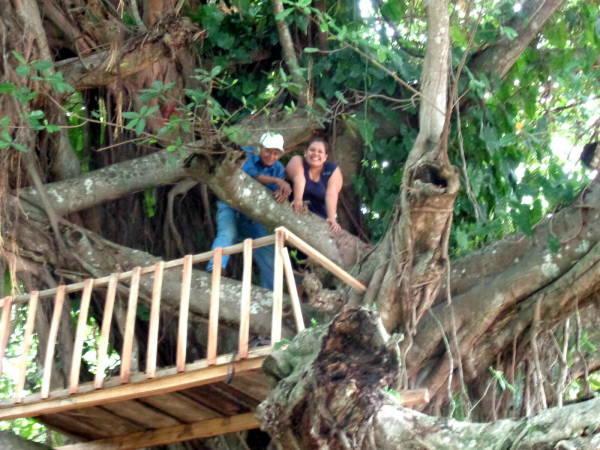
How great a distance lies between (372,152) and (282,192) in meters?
0.89

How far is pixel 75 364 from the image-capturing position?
16.5ft

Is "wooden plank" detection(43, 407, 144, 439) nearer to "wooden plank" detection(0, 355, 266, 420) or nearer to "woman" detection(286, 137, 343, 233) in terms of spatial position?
"wooden plank" detection(0, 355, 266, 420)

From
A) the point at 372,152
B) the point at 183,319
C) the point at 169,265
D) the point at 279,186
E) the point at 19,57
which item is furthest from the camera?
the point at 372,152

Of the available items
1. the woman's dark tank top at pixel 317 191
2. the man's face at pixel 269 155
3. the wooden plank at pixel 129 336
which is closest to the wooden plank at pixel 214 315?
the wooden plank at pixel 129 336

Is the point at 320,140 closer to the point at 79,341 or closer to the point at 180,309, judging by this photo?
the point at 180,309

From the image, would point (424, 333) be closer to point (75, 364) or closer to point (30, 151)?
point (75, 364)

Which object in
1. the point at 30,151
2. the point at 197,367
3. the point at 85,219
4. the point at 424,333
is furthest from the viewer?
the point at 85,219

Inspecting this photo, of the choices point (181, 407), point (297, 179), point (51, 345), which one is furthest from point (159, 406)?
point (297, 179)

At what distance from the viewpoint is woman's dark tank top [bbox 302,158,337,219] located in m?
6.30

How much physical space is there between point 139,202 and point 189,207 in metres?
0.31

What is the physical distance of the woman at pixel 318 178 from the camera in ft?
20.4

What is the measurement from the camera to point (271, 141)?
603 cm

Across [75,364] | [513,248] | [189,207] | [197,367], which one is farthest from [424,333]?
[189,207]

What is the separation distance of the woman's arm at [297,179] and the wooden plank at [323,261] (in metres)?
0.65
